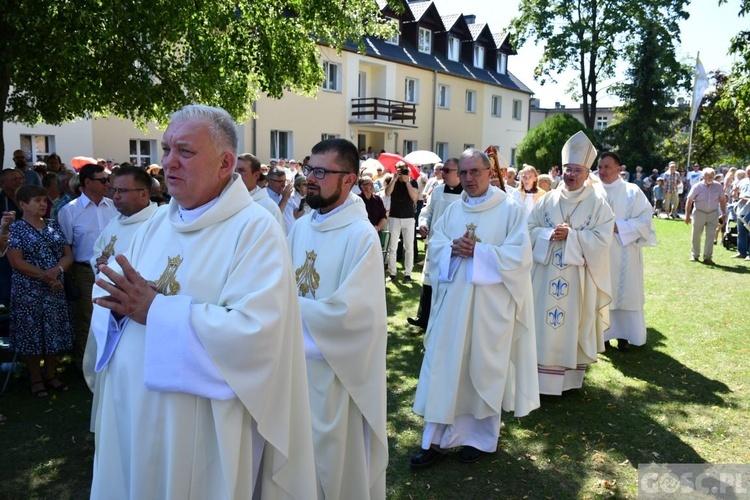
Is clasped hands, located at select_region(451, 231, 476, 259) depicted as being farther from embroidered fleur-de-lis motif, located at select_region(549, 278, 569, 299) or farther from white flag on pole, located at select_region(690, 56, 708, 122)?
white flag on pole, located at select_region(690, 56, 708, 122)

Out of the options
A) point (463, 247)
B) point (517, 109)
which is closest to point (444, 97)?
point (517, 109)

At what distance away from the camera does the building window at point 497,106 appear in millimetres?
40062

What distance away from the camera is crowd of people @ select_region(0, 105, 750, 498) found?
2410 millimetres

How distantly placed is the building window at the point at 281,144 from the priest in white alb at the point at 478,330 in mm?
A: 21970

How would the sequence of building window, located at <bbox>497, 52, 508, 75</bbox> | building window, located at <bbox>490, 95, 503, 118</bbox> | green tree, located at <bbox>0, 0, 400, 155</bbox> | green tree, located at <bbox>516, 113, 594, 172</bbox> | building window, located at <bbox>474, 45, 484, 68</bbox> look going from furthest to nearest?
building window, located at <bbox>497, 52, 508, 75</bbox>, building window, located at <bbox>490, 95, 503, 118</bbox>, building window, located at <bbox>474, 45, 484, 68</bbox>, green tree, located at <bbox>516, 113, 594, 172</bbox>, green tree, located at <bbox>0, 0, 400, 155</bbox>

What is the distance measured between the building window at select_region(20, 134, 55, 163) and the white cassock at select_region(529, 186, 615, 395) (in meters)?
17.2

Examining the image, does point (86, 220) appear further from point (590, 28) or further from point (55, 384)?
point (590, 28)

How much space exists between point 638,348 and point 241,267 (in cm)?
680

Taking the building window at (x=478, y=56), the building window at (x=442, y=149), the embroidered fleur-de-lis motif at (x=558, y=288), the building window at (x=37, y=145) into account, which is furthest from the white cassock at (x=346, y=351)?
the building window at (x=478, y=56)

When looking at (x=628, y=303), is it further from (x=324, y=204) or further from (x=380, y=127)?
(x=380, y=127)

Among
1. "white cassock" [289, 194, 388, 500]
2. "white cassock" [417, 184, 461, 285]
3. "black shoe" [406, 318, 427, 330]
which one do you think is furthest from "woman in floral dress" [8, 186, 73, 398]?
"white cassock" [417, 184, 461, 285]

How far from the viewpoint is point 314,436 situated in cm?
336

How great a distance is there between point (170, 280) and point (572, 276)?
14.7 ft

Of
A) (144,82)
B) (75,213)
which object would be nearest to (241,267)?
(75,213)
